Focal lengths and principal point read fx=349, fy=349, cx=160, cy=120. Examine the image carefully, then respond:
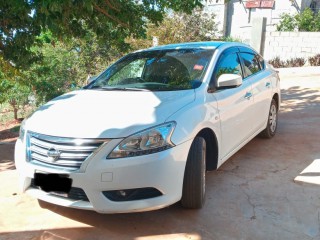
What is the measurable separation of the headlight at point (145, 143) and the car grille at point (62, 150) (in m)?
0.15

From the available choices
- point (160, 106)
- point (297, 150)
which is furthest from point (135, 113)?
point (297, 150)

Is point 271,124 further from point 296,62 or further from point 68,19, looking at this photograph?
point 296,62

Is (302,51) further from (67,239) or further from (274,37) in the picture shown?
(67,239)

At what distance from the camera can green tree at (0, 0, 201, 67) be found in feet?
14.0

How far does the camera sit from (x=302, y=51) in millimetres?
15531

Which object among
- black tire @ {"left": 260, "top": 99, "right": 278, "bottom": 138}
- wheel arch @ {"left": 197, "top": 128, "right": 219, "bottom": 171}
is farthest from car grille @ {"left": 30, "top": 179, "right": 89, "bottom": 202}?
black tire @ {"left": 260, "top": 99, "right": 278, "bottom": 138}

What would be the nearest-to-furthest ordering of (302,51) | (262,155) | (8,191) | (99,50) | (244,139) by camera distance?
1. (8,191)
2. (244,139)
3. (262,155)
4. (99,50)
5. (302,51)

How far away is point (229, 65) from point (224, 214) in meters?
1.87

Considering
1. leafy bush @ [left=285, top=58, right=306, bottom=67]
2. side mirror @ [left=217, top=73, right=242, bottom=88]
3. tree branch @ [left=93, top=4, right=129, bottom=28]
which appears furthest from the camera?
leafy bush @ [left=285, top=58, right=306, bottom=67]

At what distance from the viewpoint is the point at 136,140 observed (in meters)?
2.83

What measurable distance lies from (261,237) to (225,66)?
206 centimetres

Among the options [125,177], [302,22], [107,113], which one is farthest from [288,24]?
[125,177]

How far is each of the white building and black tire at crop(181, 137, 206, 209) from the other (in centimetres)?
1783

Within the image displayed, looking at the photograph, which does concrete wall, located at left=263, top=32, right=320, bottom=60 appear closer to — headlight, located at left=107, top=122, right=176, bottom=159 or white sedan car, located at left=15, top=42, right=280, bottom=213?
white sedan car, located at left=15, top=42, right=280, bottom=213
